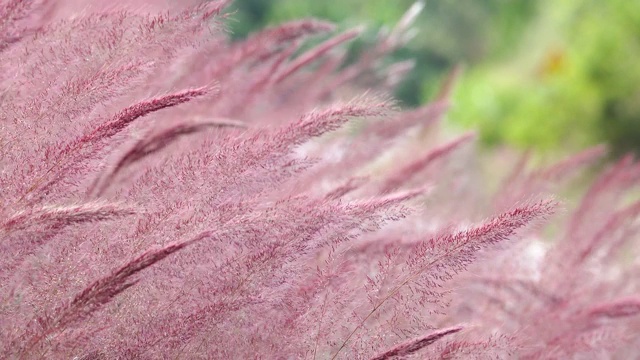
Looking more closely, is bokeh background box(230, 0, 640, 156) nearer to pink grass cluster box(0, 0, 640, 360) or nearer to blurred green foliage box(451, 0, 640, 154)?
blurred green foliage box(451, 0, 640, 154)

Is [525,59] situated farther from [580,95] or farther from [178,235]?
[178,235]

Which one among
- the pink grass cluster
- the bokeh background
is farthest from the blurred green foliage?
the pink grass cluster

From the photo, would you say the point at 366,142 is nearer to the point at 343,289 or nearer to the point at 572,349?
the point at 572,349

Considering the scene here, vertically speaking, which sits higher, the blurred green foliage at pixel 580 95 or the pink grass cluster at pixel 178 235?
the pink grass cluster at pixel 178 235

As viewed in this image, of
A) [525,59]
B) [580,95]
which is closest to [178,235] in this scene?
[580,95]

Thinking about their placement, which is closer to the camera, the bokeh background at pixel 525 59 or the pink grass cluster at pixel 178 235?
the pink grass cluster at pixel 178 235

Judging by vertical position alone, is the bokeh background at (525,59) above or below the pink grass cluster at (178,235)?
below

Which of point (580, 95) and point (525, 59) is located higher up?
point (580, 95)

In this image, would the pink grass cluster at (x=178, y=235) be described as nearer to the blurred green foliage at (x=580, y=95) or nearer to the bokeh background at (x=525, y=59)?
the bokeh background at (x=525, y=59)

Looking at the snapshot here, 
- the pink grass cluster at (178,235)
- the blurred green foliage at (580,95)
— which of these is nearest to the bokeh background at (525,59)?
the blurred green foliage at (580,95)
